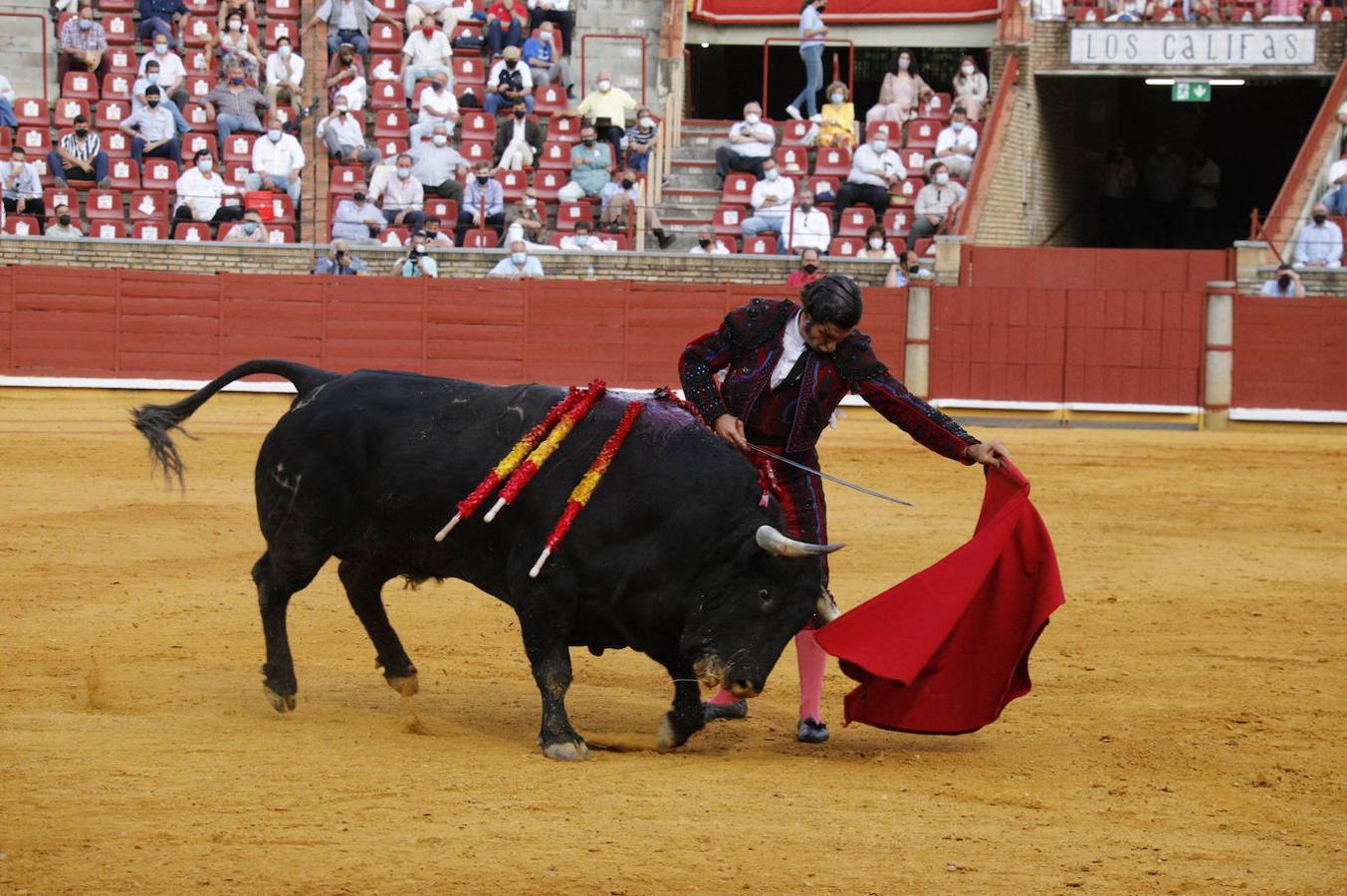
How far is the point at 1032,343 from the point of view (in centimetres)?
1869

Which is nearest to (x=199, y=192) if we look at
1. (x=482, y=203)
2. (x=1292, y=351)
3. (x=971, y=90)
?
(x=482, y=203)

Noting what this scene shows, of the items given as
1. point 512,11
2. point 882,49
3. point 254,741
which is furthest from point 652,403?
point 882,49

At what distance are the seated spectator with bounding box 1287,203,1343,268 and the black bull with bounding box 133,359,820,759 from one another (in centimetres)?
1409

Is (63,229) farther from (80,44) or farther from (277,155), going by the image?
(80,44)

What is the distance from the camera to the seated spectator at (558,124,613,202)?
1984 cm

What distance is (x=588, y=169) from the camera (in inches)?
782

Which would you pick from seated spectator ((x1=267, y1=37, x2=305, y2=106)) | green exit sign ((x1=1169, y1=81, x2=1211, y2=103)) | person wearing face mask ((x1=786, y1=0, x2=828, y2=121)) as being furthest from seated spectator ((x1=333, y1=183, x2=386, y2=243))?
green exit sign ((x1=1169, y1=81, x2=1211, y2=103))

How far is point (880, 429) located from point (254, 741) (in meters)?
12.3

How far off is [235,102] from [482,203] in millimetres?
3262

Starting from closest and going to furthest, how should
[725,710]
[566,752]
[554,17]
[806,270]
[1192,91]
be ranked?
[566,752]
[725,710]
[806,270]
[1192,91]
[554,17]

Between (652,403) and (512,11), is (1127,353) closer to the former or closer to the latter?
(512,11)

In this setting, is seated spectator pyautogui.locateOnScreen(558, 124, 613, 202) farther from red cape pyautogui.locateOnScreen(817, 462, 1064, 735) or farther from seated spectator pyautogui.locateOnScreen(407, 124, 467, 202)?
red cape pyautogui.locateOnScreen(817, 462, 1064, 735)

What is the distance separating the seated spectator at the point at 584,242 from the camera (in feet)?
63.5

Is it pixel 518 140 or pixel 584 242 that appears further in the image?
pixel 518 140
